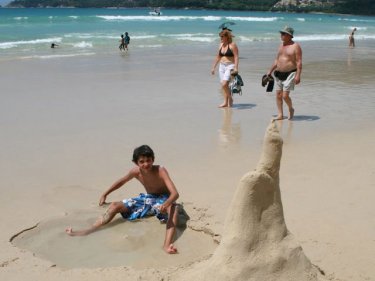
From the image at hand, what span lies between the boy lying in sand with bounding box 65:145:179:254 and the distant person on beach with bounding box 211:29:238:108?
5.12 metres

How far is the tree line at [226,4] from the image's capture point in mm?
100125

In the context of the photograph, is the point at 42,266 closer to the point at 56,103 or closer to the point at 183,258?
the point at 183,258

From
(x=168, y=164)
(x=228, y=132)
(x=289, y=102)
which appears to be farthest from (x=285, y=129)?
(x=168, y=164)

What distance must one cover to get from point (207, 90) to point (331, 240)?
7.60m

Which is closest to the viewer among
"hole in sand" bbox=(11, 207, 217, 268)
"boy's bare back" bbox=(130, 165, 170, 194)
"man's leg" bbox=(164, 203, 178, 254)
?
"hole in sand" bbox=(11, 207, 217, 268)

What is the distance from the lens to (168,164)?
6121 mm

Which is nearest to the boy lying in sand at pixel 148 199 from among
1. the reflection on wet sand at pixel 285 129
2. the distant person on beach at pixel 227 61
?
the reflection on wet sand at pixel 285 129

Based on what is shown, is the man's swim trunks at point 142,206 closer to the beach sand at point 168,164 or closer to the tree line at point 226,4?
the beach sand at point 168,164

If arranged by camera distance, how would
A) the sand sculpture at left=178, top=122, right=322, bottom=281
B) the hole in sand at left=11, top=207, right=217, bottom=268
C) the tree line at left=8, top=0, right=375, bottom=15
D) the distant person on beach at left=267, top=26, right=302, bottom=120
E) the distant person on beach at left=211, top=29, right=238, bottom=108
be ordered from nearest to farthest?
1. the sand sculpture at left=178, top=122, right=322, bottom=281
2. the hole in sand at left=11, top=207, right=217, bottom=268
3. the distant person on beach at left=267, top=26, right=302, bottom=120
4. the distant person on beach at left=211, top=29, right=238, bottom=108
5. the tree line at left=8, top=0, right=375, bottom=15

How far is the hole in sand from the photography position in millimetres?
3902

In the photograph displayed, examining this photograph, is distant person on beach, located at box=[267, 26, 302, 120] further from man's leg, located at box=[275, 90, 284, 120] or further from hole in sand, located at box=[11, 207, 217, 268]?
hole in sand, located at box=[11, 207, 217, 268]

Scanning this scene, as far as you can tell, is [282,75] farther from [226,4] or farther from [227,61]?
[226,4]

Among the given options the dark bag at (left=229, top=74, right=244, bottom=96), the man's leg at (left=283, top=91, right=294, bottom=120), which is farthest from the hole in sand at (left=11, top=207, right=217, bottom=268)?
the dark bag at (left=229, top=74, right=244, bottom=96)

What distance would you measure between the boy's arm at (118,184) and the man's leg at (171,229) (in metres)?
0.55
